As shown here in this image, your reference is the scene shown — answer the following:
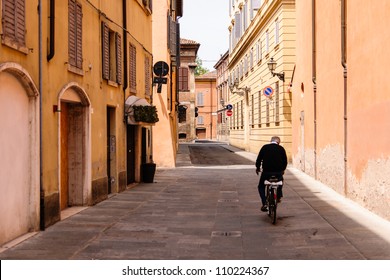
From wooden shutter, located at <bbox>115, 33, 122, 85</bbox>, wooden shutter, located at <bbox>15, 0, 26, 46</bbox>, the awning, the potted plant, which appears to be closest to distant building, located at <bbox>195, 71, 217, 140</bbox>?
the potted plant

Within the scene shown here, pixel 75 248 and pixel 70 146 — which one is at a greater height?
pixel 70 146

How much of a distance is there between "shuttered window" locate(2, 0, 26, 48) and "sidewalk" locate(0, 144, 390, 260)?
10.1ft

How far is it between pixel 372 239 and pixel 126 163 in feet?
33.5

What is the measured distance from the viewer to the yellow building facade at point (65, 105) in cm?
939

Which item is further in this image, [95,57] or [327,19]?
[327,19]

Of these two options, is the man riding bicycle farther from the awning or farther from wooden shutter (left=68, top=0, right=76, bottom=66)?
the awning

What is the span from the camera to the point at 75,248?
29.3 ft

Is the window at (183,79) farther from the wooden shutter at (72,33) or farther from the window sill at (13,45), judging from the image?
the window sill at (13,45)

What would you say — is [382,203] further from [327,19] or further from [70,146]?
[327,19]

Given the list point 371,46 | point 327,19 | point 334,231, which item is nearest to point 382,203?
point 334,231

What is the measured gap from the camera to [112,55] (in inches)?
655

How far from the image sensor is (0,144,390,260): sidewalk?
8.59 m

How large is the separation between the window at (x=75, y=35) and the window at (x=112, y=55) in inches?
93.0

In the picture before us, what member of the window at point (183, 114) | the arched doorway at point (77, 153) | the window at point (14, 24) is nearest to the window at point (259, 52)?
the window at point (183, 114)
